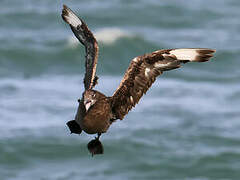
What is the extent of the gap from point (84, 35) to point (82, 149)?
9.79m

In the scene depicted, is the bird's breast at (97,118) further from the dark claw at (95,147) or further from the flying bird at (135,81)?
the dark claw at (95,147)

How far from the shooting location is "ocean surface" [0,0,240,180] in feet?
62.8

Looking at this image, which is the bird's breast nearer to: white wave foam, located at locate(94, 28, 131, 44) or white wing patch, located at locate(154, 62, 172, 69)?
white wing patch, located at locate(154, 62, 172, 69)

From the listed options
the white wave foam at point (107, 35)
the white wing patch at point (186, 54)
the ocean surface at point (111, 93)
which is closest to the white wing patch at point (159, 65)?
the white wing patch at point (186, 54)

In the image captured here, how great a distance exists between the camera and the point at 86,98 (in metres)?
8.54

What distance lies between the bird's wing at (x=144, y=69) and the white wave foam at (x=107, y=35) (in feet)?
45.0

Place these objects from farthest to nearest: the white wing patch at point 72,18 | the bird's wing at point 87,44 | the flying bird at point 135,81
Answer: the white wing patch at point 72,18
the bird's wing at point 87,44
the flying bird at point 135,81

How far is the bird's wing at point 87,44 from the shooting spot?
30.5ft

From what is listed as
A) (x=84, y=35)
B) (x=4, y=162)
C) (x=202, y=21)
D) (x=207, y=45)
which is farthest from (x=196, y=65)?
(x=84, y=35)

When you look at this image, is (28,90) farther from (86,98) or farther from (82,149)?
(86,98)

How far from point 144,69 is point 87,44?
93 centimetres

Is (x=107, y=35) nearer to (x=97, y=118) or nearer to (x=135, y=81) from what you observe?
(x=135, y=81)

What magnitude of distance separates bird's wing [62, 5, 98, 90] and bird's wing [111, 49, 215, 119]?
1.15ft

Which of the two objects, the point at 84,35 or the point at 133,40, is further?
the point at 133,40
